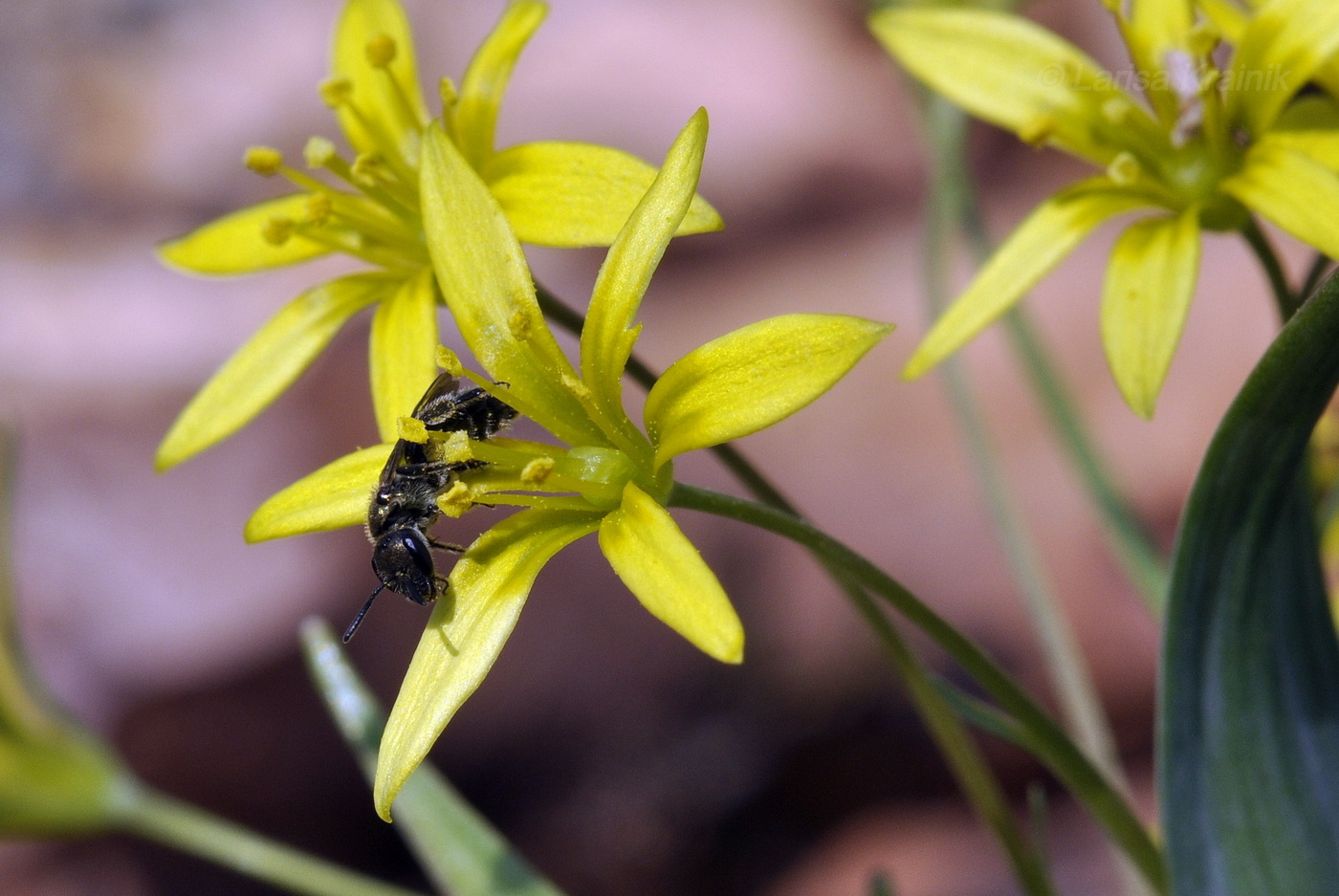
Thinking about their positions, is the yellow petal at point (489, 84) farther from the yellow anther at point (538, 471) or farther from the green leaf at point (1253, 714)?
the green leaf at point (1253, 714)

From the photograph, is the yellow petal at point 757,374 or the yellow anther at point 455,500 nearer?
the yellow petal at point 757,374

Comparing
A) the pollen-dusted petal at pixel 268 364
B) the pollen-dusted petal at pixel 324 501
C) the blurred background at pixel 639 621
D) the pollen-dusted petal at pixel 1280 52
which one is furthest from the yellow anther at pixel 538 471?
the blurred background at pixel 639 621

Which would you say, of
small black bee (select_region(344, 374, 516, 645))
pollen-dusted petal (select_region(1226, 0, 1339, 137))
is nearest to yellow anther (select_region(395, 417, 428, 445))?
small black bee (select_region(344, 374, 516, 645))

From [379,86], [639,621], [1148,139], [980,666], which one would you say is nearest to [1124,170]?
[1148,139]

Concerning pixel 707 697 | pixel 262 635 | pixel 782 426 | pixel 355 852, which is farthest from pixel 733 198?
pixel 355 852

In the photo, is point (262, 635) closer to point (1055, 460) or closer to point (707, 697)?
point (707, 697)

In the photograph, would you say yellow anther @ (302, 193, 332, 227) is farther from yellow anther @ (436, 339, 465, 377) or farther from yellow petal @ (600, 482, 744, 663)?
yellow petal @ (600, 482, 744, 663)

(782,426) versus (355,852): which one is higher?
(782,426)
